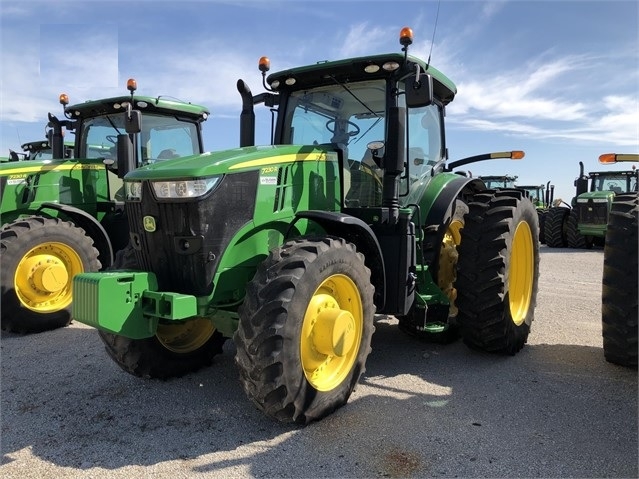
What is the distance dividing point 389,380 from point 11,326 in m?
4.04

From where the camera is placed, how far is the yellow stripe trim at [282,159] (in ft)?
10.9

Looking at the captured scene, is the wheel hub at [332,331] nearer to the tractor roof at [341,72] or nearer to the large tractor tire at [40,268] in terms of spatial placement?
the tractor roof at [341,72]

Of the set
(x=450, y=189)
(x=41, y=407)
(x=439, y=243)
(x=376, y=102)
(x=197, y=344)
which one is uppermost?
(x=376, y=102)

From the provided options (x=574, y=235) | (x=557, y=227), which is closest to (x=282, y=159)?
(x=574, y=235)

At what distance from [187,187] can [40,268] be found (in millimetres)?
3401

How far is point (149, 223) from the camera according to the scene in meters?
3.31

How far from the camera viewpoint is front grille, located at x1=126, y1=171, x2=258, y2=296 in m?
3.13

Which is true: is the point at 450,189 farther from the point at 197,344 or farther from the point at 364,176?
the point at 197,344

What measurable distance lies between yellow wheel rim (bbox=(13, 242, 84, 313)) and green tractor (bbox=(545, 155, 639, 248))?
12727mm

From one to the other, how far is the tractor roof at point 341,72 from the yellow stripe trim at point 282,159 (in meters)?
0.73

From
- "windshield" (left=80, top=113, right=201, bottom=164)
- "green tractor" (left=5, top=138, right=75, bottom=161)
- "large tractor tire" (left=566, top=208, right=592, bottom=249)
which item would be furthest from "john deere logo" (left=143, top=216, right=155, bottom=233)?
"large tractor tire" (left=566, top=208, right=592, bottom=249)

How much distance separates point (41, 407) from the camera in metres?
3.60

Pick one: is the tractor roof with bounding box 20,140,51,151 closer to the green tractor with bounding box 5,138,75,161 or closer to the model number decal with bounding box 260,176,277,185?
the green tractor with bounding box 5,138,75,161

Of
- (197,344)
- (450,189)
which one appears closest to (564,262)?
(450,189)
